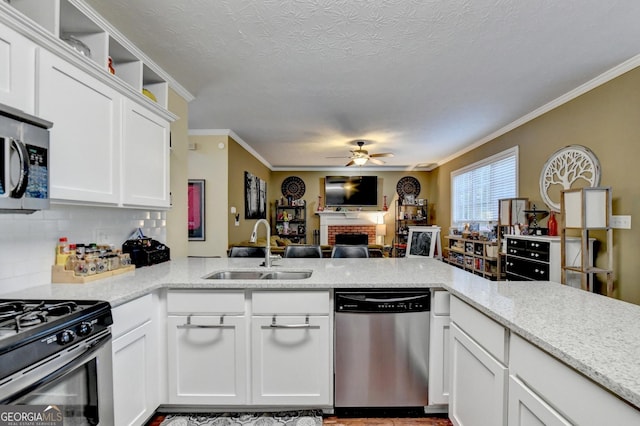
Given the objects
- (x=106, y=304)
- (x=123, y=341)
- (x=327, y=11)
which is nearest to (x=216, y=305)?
(x=123, y=341)

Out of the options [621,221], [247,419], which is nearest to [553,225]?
[621,221]

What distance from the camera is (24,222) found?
1655 millimetres

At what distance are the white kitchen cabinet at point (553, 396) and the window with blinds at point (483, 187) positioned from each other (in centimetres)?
411

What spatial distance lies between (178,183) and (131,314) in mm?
1807

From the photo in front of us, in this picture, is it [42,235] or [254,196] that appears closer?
[42,235]

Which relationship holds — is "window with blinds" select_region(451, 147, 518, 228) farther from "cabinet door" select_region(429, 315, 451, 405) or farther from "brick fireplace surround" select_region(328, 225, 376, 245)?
"cabinet door" select_region(429, 315, 451, 405)

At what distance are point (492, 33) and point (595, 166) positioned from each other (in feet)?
6.37


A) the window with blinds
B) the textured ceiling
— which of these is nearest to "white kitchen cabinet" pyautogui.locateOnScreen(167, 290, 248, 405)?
the textured ceiling

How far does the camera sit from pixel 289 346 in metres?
1.93

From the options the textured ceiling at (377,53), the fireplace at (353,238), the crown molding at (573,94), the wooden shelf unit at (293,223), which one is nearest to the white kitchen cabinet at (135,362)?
the textured ceiling at (377,53)

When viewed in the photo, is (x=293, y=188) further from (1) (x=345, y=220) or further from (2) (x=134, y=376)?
(2) (x=134, y=376)

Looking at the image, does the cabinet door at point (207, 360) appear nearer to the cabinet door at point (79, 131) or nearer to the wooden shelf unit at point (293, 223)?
the cabinet door at point (79, 131)

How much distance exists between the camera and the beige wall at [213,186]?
4.65m

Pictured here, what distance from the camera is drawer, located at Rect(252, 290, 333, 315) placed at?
192 centimetres
